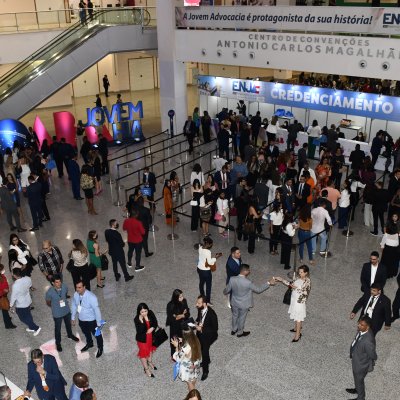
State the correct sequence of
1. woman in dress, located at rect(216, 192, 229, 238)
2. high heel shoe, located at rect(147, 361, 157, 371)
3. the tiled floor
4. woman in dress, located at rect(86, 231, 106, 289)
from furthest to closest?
1. woman in dress, located at rect(216, 192, 229, 238)
2. woman in dress, located at rect(86, 231, 106, 289)
3. high heel shoe, located at rect(147, 361, 157, 371)
4. the tiled floor

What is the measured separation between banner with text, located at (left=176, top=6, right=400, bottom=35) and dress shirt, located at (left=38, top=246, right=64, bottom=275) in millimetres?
11131

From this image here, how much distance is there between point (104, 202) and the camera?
561 inches

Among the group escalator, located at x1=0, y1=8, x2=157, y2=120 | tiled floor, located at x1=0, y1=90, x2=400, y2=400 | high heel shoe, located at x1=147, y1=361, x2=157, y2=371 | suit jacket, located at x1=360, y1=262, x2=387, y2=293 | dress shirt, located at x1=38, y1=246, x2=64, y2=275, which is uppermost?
escalator, located at x1=0, y1=8, x2=157, y2=120

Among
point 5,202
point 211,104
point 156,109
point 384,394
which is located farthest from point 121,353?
point 156,109

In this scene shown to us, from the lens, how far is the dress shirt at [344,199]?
11180mm

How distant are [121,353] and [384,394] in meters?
4.04

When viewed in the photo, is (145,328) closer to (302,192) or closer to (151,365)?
(151,365)

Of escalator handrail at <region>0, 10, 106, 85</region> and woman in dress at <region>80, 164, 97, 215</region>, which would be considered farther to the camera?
escalator handrail at <region>0, 10, 106, 85</region>

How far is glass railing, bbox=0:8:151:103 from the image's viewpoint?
18781mm

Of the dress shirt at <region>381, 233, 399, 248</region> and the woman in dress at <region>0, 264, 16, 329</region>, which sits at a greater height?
the dress shirt at <region>381, 233, 399, 248</region>

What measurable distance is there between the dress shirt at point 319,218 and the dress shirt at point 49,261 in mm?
5092

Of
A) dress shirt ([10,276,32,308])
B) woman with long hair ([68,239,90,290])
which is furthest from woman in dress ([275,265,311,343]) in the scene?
dress shirt ([10,276,32,308])

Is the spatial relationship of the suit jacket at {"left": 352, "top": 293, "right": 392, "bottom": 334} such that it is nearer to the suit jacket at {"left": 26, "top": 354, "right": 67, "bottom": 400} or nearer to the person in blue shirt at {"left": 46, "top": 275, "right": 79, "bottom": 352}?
the suit jacket at {"left": 26, "top": 354, "right": 67, "bottom": 400}

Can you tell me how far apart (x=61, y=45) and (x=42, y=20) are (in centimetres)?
301
